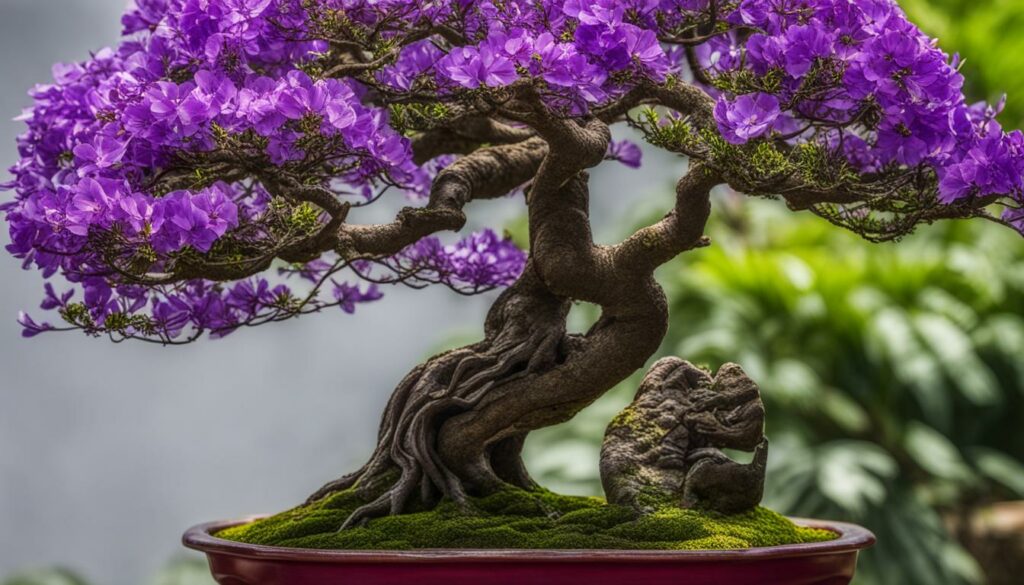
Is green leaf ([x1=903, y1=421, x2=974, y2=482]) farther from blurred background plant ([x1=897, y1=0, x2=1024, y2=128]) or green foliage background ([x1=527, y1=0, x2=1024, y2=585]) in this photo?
blurred background plant ([x1=897, y1=0, x2=1024, y2=128])

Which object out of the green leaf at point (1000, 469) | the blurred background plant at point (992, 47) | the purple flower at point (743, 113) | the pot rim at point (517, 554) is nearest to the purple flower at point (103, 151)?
the pot rim at point (517, 554)

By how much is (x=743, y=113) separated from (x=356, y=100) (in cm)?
35

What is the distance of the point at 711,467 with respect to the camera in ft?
4.18

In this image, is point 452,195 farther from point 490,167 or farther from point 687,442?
point 687,442

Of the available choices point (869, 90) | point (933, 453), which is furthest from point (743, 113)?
point (933, 453)

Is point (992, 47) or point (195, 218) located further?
point (992, 47)

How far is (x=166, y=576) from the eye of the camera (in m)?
3.11

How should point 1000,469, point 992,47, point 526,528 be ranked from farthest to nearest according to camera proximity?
point 992,47
point 1000,469
point 526,528

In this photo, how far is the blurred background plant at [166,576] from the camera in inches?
116

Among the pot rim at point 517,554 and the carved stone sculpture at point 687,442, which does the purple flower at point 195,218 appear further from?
the carved stone sculpture at point 687,442

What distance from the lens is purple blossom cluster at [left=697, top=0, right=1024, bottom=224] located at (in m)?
1.04

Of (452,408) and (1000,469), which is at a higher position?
(452,408)

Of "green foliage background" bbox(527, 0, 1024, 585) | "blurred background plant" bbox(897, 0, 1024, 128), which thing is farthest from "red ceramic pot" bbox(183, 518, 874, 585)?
"blurred background plant" bbox(897, 0, 1024, 128)

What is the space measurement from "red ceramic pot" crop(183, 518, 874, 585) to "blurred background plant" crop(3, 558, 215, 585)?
6.31 feet
